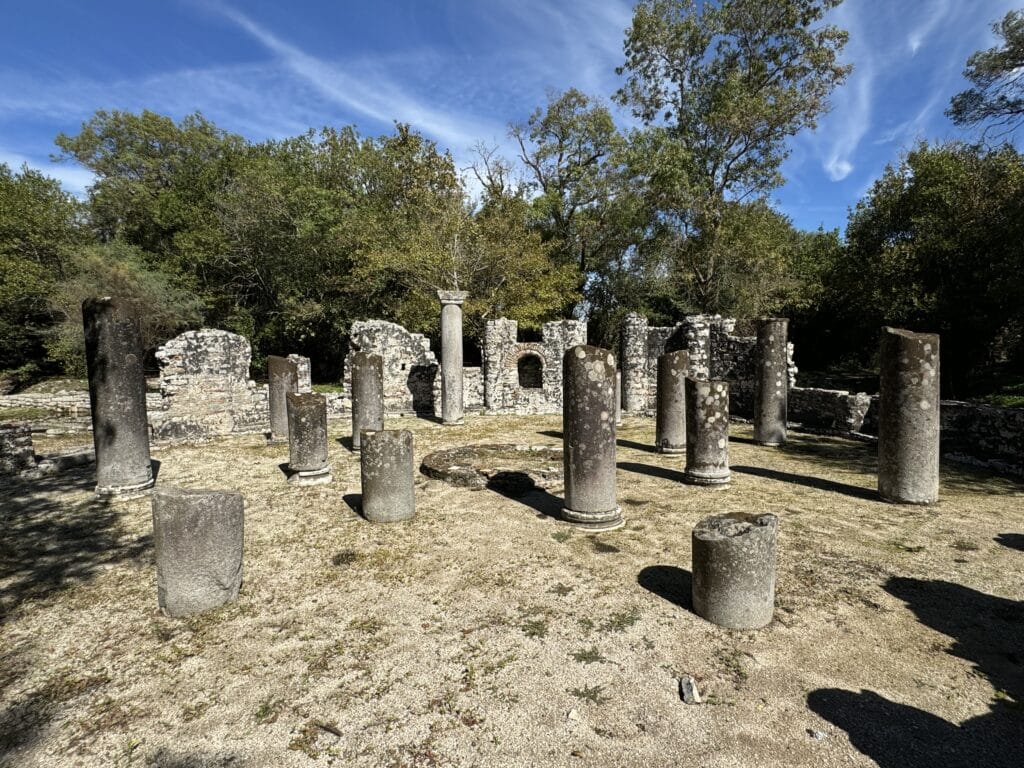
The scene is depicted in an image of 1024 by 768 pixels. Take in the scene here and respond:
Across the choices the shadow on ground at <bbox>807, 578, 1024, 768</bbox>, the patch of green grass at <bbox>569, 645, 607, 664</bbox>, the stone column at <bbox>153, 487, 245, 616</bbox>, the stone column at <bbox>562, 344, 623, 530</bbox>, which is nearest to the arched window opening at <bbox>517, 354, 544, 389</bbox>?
the stone column at <bbox>562, 344, 623, 530</bbox>

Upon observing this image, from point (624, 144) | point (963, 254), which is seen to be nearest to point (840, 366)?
point (963, 254)

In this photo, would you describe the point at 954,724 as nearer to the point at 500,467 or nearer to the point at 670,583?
the point at 670,583

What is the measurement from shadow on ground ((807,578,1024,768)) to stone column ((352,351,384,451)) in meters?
11.2

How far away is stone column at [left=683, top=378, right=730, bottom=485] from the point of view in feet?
29.3

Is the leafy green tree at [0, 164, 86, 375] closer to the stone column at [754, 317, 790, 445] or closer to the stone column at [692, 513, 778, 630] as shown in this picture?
the stone column at [754, 317, 790, 445]

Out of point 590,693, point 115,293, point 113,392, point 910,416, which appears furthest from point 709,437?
point 115,293

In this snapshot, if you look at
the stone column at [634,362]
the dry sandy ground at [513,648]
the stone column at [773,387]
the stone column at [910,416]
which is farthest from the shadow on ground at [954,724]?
the stone column at [634,362]

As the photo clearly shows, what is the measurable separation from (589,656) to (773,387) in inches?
401

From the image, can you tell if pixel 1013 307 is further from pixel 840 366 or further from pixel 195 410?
pixel 195 410

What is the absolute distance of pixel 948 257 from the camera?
20219 mm

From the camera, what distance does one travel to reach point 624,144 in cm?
2791

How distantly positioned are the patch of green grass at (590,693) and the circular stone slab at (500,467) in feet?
15.3

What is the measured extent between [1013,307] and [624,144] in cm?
1810

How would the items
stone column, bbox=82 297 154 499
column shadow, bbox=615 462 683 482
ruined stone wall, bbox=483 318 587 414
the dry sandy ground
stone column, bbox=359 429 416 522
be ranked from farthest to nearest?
ruined stone wall, bbox=483 318 587 414
column shadow, bbox=615 462 683 482
stone column, bbox=82 297 154 499
stone column, bbox=359 429 416 522
the dry sandy ground
